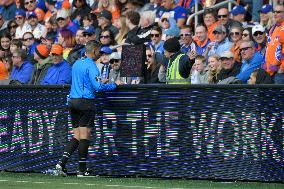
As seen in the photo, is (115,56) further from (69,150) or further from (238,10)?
(69,150)

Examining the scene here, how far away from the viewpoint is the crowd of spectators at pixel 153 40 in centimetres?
1650

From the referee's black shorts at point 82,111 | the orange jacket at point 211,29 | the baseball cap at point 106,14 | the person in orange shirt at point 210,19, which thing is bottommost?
the referee's black shorts at point 82,111

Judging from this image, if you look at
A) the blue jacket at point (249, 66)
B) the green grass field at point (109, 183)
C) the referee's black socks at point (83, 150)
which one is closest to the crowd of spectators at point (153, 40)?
the blue jacket at point (249, 66)

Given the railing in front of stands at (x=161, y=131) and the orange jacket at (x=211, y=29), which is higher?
the orange jacket at (x=211, y=29)

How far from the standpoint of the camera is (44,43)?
20.9 meters

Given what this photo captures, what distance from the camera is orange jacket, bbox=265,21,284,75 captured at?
16156 mm

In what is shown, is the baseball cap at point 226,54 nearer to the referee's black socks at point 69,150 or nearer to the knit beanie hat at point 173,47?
the knit beanie hat at point 173,47

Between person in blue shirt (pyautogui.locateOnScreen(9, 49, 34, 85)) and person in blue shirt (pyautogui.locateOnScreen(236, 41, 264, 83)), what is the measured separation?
4677mm

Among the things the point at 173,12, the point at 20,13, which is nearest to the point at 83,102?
the point at 173,12

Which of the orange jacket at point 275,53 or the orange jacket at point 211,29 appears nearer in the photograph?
the orange jacket at point 275,53

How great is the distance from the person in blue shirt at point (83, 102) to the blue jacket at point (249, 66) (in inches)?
88.6

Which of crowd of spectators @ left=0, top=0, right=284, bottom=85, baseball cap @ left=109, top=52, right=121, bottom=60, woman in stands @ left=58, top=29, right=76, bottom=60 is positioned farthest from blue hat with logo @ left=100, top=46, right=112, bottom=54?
woman in stands @ left=58, top=29, right=76, bottom=60

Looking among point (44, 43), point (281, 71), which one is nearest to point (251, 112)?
point (281, 71)

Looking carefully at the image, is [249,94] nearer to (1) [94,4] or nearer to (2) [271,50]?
(2) [271,50]
